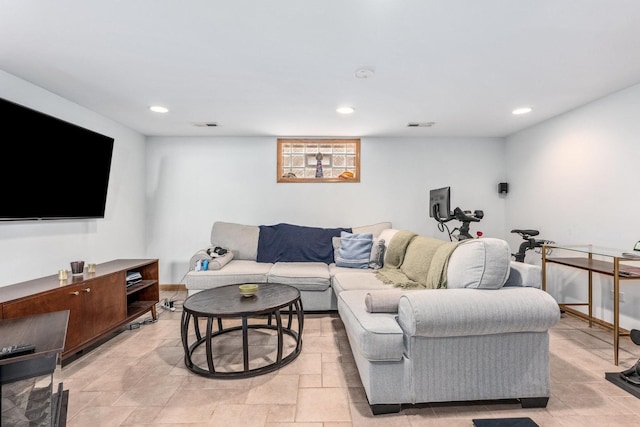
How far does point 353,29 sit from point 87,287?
2.69 metres

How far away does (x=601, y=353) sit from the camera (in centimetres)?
244

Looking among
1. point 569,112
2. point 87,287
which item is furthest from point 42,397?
point 569,112

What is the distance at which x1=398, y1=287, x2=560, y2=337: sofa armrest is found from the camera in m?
1.64

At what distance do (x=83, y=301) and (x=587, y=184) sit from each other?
15.6 ft

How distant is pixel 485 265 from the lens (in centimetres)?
183

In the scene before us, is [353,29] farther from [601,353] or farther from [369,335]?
[601,353]

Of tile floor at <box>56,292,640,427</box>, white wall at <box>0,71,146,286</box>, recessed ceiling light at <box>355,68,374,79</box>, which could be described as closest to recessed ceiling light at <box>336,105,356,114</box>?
recessed ceiling light at <box>355,68,374,79</box>

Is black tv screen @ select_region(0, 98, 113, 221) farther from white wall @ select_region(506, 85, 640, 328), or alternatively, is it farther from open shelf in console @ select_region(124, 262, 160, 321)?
white wall @ select_region(506, 85, 640, 328)

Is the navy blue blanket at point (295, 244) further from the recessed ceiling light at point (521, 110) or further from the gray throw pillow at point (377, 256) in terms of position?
the recessed ceiling light at point (521, 110)

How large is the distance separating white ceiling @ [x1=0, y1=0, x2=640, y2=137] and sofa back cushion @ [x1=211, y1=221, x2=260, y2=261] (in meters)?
1.53

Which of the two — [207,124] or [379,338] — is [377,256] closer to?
[379,338]

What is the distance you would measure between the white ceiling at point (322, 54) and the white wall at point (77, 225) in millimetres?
160

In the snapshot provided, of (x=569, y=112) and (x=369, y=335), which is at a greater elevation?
(x=569, y=112)

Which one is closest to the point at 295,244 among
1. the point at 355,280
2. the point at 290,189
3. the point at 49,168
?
the point at 290,189
